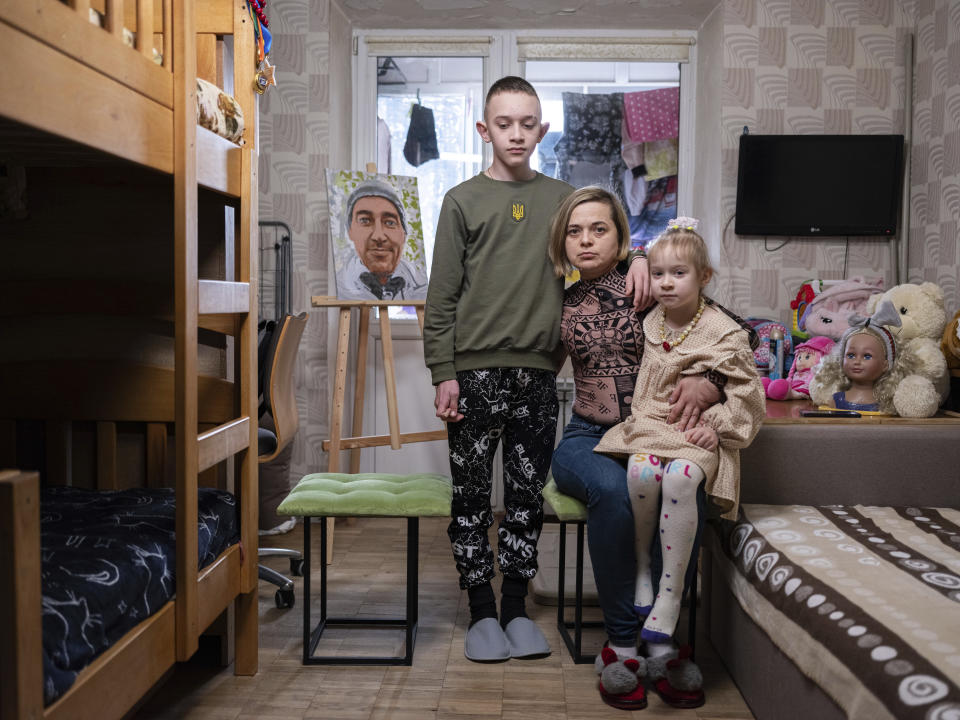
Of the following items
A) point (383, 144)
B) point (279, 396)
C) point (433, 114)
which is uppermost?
point (433, 114)

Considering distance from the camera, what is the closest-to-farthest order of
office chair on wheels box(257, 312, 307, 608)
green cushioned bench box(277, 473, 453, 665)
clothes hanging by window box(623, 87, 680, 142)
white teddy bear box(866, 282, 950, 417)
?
green cushioned bench box(277, 473, 453, 665), white teddy bear box(866, 282, 950, 417), office chair on wheels box(257, 312, 307, 608), clothes hanging by window box(623, 87, 680, 142)

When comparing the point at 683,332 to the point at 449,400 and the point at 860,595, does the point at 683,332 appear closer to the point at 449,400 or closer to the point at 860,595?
the point at 449,400

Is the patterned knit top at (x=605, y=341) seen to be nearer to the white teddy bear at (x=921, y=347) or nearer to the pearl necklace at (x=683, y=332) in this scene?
the pearl necklace at (x=683, y=332)

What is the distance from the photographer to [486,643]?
2078 millimetres

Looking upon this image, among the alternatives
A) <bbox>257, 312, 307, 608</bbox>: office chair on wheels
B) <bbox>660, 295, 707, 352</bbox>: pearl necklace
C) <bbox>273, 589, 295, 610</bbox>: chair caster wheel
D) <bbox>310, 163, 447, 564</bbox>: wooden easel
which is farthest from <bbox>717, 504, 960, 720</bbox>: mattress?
<bbox>310, 163, 447, 564</bbox>: wooden easel

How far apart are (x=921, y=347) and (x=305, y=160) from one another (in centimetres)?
242

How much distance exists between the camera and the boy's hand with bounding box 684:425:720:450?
5.98ft

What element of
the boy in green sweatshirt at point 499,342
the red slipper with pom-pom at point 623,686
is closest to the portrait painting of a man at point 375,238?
the boy in green sweatshirt at point 499,342

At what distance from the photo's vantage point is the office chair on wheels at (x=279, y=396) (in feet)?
8.55

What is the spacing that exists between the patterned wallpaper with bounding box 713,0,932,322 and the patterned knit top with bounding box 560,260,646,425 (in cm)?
160

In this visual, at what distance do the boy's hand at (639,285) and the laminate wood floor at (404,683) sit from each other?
88cm

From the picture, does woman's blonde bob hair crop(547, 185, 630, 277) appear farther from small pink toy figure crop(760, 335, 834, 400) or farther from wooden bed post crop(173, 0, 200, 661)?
small pink toy figure crop(760, 335, 834, 400)

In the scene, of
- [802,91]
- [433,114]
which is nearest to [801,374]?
[802,91]

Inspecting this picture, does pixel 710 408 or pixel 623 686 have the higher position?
pixel 710 408
